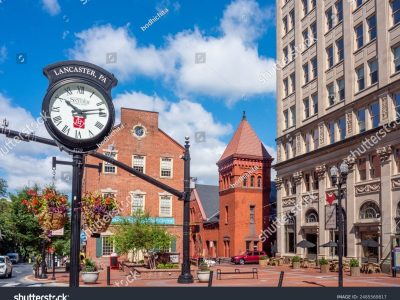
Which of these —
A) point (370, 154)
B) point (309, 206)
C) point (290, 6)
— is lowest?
point (309, 206)

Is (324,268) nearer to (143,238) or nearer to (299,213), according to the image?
(299,213)

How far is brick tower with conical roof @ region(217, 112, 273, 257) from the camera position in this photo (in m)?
57.4

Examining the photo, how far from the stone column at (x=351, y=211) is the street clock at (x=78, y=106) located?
34.2 meters

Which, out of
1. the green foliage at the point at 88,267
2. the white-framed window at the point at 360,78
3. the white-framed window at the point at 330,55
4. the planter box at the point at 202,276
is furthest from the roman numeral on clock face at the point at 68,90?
the white-framed window at the point at 330,55

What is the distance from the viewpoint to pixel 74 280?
20.3ft

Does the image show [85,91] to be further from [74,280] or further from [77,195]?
[74,280]

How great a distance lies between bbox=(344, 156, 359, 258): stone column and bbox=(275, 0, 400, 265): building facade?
8 centimetres

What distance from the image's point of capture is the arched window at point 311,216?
44.2 meters

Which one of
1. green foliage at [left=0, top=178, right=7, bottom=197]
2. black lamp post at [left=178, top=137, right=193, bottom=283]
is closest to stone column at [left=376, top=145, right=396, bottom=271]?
black lamp post at [left=178, top=137, right=193, bottom=283]

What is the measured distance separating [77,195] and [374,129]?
3225cm


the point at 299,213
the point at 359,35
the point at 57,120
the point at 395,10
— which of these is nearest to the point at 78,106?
the point at 57,120
